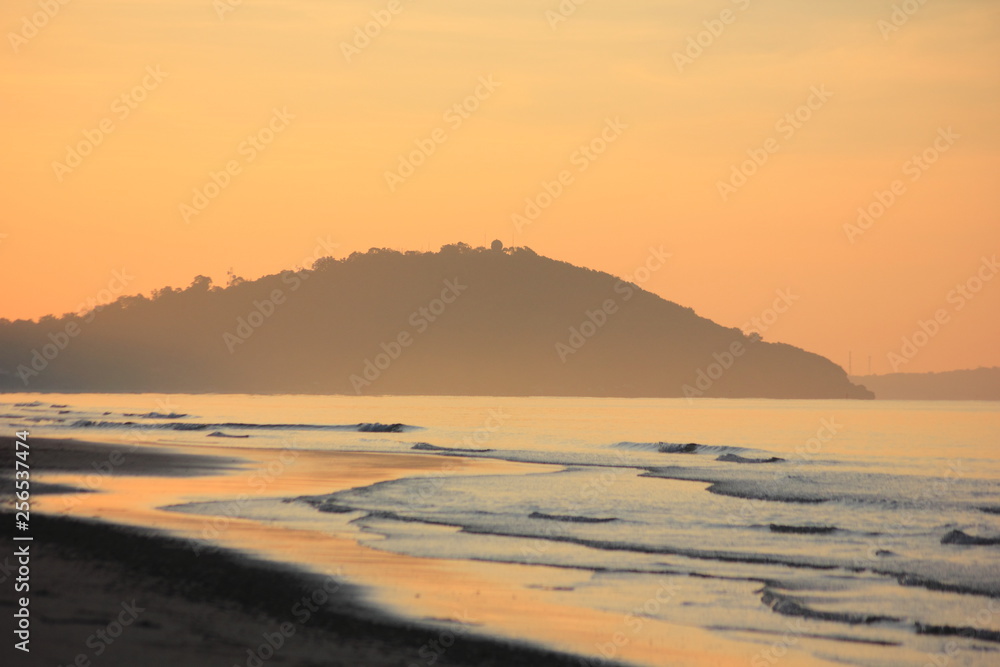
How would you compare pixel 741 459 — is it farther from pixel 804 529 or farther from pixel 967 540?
pixel 967 540

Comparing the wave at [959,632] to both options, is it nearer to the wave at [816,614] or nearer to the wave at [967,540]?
the wave at [816,614]

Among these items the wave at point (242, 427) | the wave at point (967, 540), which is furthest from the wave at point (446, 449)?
the wave at point (967, 540)

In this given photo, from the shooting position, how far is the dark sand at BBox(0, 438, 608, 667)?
41.4 ft

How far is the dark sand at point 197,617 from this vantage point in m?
12.6

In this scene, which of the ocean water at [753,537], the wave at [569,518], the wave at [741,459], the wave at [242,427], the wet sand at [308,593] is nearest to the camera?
the wet sand at [308,593]

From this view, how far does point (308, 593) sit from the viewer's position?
653 inches

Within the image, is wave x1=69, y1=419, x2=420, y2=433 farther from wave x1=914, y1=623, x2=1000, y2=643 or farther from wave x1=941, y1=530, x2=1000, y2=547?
wave x1=914, y1=623, x2=1000, y2=643

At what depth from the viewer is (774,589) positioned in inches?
720

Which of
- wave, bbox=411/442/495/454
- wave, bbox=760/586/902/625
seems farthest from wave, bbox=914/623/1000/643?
wave, bbox=411/442/495/454

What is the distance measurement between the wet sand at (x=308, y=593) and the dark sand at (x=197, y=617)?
3 centimetres

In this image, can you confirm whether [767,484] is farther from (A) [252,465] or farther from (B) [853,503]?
(A) [252,465]

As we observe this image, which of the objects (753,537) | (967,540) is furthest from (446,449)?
(967,540)

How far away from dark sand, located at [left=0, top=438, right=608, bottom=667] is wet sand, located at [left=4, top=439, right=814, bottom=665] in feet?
0.11

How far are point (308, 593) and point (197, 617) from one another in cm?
233
